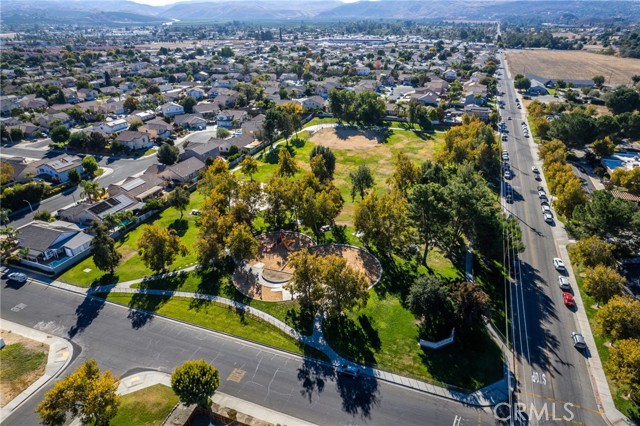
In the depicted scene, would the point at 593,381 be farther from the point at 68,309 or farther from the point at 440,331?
the point at 68,309

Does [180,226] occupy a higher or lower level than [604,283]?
lower

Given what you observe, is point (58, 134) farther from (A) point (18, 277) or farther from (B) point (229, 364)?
(B) point (229, 364)

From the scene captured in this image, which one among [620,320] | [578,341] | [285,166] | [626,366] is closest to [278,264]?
[285,166]

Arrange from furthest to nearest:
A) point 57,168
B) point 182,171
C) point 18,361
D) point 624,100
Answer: point 624,100, point 182,171, point 57,168, point 18,361

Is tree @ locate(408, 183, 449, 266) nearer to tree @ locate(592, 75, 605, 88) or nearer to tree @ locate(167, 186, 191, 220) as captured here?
tree @ locate(167, 186, 191, 220)

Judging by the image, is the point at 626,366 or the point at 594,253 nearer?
the point at 626,366

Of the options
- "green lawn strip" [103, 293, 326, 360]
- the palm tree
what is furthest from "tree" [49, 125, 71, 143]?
"green lawn strip" [103, 293, 326, 360]

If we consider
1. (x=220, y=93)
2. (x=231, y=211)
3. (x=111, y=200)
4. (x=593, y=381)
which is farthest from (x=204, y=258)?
(x=220, y=93)
